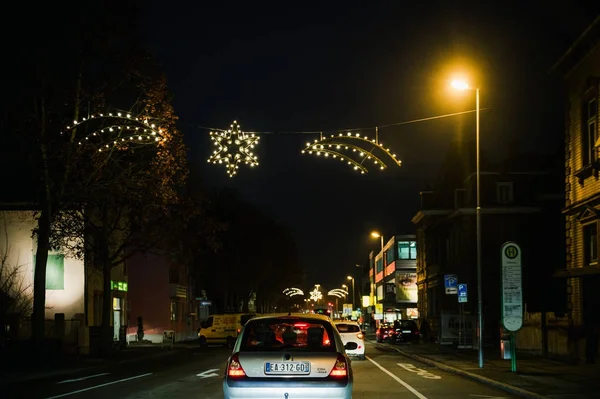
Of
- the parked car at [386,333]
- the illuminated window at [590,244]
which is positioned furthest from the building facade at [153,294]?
the illuminated window at [590,244]

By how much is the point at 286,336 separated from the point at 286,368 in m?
0.81

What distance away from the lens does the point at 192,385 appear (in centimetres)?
1955

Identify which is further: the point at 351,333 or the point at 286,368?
the point at 351,333

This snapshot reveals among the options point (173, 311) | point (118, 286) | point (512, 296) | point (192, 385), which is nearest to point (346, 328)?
point (512, 296)

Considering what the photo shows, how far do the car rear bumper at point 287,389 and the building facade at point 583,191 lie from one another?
15871 millimetres

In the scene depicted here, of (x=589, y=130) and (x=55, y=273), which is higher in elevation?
(x=589, y=130)

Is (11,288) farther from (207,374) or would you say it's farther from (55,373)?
(207,374)

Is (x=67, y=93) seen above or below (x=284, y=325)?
above

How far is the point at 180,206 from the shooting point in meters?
36.0

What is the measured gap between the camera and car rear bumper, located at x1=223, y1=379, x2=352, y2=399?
419 inches

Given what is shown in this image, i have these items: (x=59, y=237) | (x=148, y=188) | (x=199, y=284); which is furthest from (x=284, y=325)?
(x=199, y=284)

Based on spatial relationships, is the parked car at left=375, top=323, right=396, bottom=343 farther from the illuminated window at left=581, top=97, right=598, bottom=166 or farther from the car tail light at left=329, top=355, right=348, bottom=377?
the car tail light at left=329, top=355, right=348, bottom=377

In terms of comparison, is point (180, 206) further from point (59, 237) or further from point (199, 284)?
point (199, 284)

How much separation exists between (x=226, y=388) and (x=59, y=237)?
79.4 feet
